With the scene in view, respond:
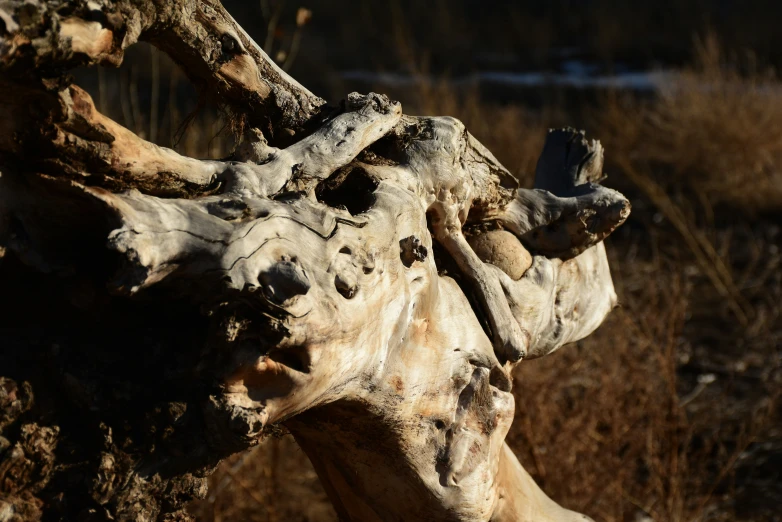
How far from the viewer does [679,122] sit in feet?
23.1

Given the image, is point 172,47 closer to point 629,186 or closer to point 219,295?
point 219,295

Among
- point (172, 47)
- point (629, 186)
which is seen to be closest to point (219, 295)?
point (172, 47)

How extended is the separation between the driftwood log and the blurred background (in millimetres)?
247

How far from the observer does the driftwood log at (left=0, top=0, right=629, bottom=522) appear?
114 cm

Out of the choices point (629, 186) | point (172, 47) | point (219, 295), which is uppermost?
point (172, 47)

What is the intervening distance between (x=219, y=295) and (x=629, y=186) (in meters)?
6.42

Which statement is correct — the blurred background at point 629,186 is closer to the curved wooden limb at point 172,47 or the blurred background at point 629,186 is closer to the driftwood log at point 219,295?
the curved wooden limb at point 172,47

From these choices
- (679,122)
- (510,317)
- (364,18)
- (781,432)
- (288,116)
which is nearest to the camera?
(288,116)

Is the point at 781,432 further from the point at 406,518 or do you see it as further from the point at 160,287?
the point at 160,287

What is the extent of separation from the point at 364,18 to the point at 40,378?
10528mm

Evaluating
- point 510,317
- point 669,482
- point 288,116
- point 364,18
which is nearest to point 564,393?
point 669,482

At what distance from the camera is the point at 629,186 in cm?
722

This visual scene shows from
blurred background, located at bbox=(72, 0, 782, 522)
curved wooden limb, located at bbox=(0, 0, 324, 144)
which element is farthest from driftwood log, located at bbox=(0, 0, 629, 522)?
blurred background, located at bbox=(72, 0, 782, 522)

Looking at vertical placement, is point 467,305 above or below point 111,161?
below
